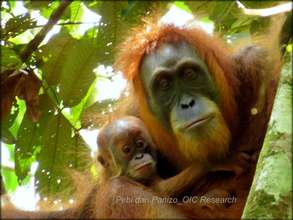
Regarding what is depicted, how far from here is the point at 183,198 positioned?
347cm

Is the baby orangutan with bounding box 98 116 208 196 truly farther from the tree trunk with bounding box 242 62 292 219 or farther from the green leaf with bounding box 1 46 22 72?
the tree trunk with bounding box 242 62 292 219

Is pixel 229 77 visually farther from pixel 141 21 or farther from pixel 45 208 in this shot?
pixel 45 208

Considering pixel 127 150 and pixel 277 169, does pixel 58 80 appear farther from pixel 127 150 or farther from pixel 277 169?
pixel 277 169

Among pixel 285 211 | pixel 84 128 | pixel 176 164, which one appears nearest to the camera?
pixel 285 211

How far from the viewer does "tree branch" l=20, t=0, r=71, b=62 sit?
302 centimetres

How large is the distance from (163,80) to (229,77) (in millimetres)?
373

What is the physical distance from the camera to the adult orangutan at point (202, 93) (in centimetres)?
327

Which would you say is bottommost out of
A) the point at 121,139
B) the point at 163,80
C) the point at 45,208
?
the point at 45,208

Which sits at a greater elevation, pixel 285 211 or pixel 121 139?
pixel 285 211

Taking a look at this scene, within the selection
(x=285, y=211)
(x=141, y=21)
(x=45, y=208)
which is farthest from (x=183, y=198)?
(x=285, y=211)

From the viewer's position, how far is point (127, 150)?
366 centimetres

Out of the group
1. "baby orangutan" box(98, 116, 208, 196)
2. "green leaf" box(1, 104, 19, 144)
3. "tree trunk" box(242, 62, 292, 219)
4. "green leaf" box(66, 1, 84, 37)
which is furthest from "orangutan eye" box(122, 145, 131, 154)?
"tree trunk" box(242, 62, 292, 219)

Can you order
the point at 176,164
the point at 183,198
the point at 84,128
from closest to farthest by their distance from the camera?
the point at 183,198
the point at 176,164
the point at 84,128

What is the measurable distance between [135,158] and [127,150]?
105 millimetres
